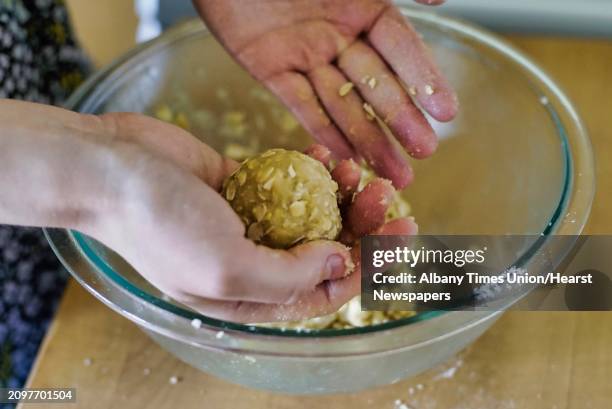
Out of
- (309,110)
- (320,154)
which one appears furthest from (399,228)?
(309,110)

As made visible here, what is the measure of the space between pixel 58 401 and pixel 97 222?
319 millimetres

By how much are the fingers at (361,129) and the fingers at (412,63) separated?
0.07 m

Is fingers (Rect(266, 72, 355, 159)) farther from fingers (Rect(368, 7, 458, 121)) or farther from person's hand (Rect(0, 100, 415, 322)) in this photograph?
person's hand (Rect(0, 100, 415, 322))

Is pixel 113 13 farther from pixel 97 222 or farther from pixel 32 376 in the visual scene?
pixel 97 222

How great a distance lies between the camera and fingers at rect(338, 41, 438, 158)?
2.65 ft

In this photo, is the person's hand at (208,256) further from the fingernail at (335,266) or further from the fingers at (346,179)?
the fingers at (346,179)

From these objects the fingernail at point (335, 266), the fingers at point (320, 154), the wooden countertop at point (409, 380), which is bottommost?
the wooden countertop at point (409, 380)

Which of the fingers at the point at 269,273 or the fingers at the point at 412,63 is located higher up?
the fingers at the point at 412,63

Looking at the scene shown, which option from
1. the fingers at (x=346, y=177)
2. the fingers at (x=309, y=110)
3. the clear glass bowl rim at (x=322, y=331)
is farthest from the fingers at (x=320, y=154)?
the clear glass bowl rim at (x=322, y=331)

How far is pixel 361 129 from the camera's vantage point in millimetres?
858

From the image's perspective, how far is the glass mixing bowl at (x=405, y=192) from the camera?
650 millimetres

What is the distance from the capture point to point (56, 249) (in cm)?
73

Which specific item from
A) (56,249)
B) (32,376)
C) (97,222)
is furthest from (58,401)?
(97,222)

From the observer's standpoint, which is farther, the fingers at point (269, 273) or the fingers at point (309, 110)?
the fingers at point (309, 110)
